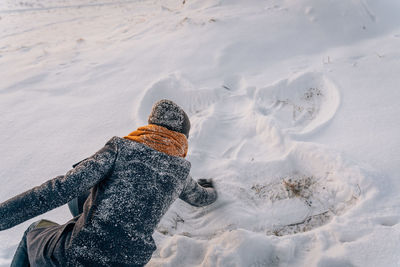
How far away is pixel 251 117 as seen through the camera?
8.29 ft

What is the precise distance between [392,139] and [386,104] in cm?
47

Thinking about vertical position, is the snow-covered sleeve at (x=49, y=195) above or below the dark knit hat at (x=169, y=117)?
below

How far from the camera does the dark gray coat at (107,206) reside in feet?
3.81

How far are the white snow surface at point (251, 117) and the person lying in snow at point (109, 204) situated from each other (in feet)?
1.63

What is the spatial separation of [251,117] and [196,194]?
1.07 metres

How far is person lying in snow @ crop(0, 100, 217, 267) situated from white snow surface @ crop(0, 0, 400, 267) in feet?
1.63

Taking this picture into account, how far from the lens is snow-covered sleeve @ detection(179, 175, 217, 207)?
1690 mm

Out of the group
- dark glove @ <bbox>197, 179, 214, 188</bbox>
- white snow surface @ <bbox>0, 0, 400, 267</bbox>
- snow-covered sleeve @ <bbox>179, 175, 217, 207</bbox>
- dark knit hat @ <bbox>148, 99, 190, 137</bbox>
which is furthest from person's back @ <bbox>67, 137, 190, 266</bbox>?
dark glove @ <bbox>197, 179, 214, 188</bbox>

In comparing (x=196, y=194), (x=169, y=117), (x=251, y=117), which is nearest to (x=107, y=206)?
(x=169, y=117)

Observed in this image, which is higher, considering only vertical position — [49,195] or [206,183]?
[49,195]

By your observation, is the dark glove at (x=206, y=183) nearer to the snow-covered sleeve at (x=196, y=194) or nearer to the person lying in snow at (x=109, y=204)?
the snow-covered sleeve at (x=196, y=194)

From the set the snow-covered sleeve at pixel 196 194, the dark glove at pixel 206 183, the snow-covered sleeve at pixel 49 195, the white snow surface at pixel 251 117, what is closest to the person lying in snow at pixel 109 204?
the snow-covered sleeve at pixel 49 195

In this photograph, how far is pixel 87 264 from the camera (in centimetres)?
116

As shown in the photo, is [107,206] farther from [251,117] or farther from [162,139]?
[251,117]
